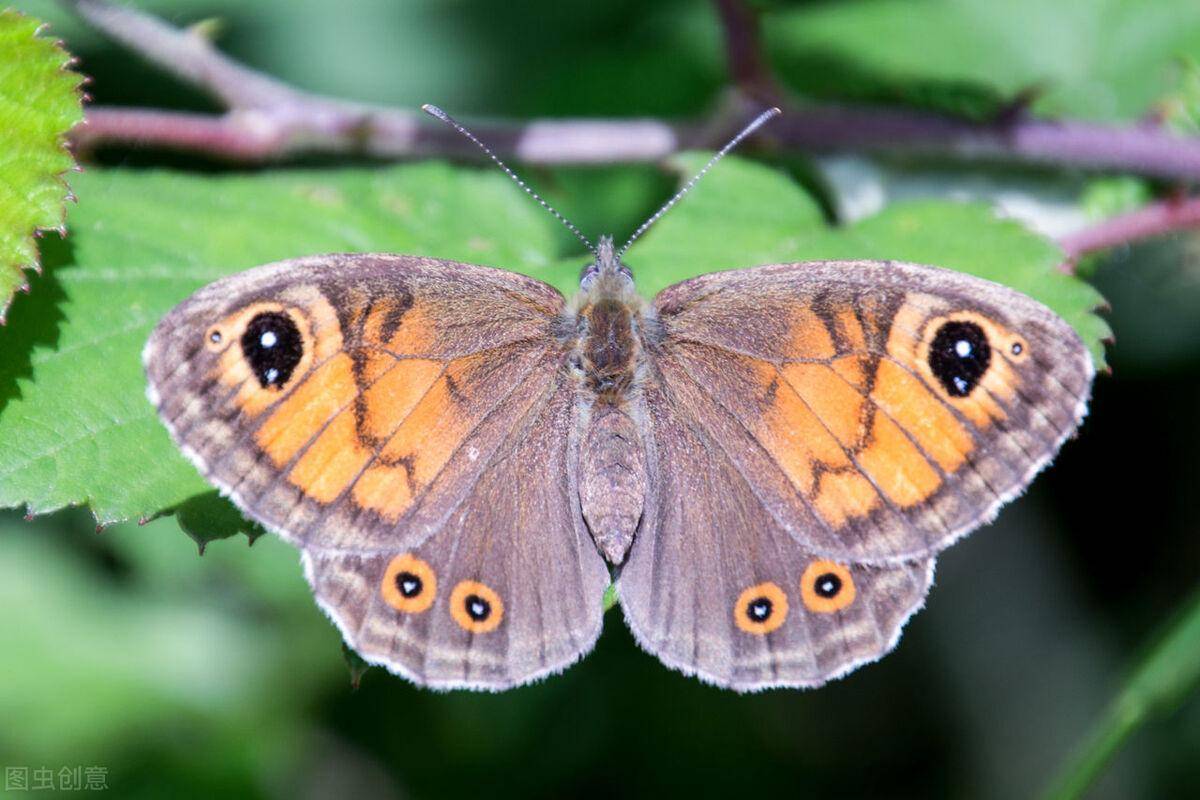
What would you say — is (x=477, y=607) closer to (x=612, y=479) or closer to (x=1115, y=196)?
(x=612, y=479)

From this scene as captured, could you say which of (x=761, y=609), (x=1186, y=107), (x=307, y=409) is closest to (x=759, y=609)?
(x=761, y=609)

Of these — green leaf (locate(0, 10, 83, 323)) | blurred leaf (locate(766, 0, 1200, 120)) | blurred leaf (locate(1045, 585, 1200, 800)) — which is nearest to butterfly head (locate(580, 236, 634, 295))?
green leaf (locate(0, 10, 83, 323))

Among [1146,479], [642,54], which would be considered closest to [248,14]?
[642,54]

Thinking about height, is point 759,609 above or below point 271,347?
below

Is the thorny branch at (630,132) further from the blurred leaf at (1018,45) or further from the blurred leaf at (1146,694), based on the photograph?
the blurred leaf at (1146,694)

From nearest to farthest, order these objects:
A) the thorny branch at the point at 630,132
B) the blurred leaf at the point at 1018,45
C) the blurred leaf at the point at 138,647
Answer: the thorny branch at the point at 630,132, the blurred leaf at the point at 1018,45, the blurred leaf at the point at 138,647

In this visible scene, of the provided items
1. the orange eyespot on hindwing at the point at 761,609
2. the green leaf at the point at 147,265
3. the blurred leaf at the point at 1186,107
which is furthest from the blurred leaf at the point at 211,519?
the blurred leaf at the point at 1186,107
